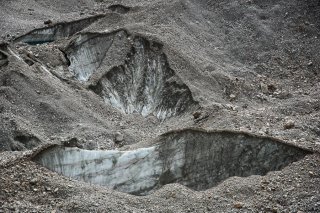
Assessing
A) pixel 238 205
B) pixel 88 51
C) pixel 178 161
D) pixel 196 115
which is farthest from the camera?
pixel 88 51

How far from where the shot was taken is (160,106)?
16.0 m

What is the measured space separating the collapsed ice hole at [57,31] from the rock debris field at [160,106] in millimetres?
45

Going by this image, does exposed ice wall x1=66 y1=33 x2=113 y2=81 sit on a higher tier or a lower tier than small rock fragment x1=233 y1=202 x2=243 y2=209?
higher

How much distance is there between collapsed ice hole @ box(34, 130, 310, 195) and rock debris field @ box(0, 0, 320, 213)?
0.02 m

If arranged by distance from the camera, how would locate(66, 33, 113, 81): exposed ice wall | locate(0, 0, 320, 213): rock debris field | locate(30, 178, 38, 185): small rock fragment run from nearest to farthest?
locate(30, 178, 38, 185): small rock fragment → locate(0, 0, 320, 213): rock debris field → locate(66, 33, 113, 81): exposed ice wall

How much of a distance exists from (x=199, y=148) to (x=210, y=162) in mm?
414

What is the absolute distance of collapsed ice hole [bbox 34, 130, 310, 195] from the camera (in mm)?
11188

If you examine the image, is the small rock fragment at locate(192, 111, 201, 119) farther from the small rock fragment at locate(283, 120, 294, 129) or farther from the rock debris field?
the small rock fragment at locate(283, 120, 294, 129)

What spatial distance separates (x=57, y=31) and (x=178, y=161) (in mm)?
10073

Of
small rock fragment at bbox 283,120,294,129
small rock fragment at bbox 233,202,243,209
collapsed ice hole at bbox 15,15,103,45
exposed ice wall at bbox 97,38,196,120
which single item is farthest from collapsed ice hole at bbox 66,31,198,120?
small rock fragment at bbox 233,202,243,209

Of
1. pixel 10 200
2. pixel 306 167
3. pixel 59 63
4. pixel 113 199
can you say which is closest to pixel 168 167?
pixel 113 199

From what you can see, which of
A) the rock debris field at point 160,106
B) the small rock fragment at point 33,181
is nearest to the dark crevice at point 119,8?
the rock debris field at point 160,106

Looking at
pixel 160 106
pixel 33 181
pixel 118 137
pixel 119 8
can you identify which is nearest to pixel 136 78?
pixel 160 106

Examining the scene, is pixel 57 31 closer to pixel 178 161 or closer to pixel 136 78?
pixel 136 78
